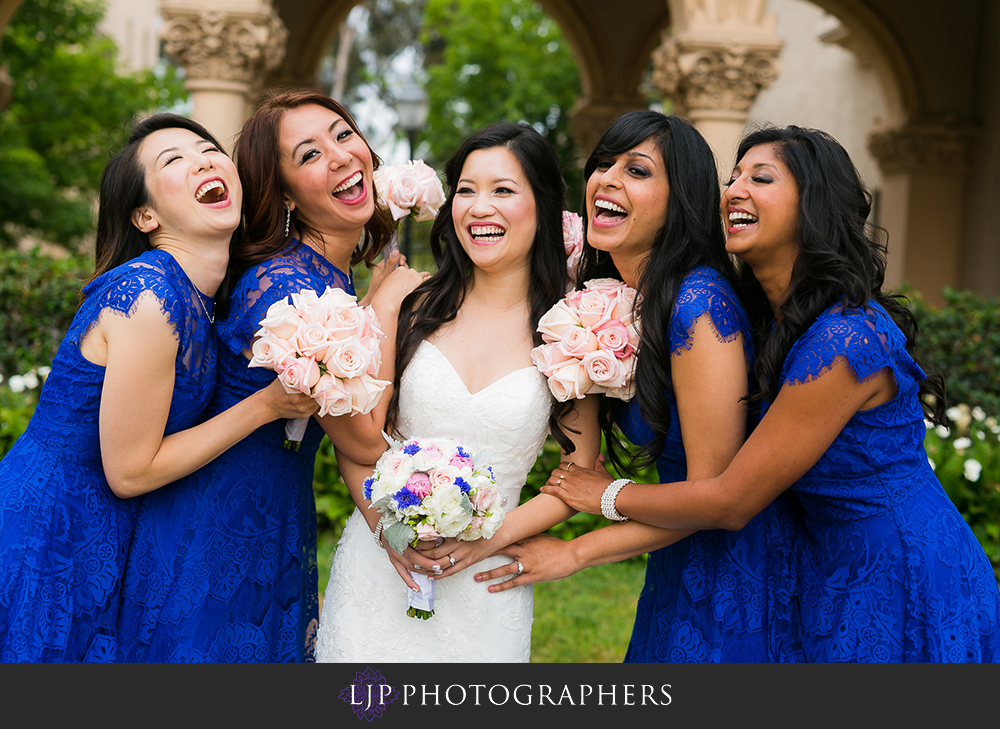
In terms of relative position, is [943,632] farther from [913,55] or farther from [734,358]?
[913,55]

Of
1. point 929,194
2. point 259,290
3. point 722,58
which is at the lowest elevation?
point 259,290

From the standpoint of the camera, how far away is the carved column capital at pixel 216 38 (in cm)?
808

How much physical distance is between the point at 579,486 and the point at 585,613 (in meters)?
3.40

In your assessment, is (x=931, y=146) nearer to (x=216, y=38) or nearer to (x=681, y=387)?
(x=216, y=38)

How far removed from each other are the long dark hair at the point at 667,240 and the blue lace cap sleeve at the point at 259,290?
1103mm

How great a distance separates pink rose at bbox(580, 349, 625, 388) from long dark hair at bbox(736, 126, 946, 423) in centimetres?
44

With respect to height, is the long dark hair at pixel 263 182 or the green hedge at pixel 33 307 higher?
the long dark hair at pixel 263 182

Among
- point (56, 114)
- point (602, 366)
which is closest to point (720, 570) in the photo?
point (602, 366)

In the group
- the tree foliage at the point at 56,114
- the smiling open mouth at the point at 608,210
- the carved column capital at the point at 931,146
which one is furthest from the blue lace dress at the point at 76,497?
the tree foliage at the point at 56,114

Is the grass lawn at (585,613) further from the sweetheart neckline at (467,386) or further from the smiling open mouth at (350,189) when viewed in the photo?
the smiling open mouth at (350,189)

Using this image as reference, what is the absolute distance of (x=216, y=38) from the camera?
8.12m

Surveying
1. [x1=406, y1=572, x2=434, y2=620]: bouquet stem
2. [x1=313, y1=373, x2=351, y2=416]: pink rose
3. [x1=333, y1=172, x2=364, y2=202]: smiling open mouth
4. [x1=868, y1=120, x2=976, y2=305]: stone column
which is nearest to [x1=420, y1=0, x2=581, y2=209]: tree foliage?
[x1=868, y1=120, x2=976, y2=305]: stone column

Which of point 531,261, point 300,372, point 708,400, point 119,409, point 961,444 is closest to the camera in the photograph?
point 300,372

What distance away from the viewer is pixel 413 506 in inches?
96.5
